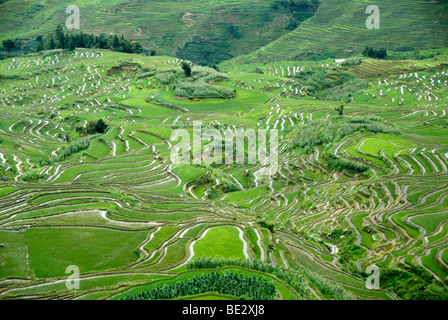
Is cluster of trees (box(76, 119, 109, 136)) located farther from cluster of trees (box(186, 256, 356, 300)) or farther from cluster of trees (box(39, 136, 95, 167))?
cluster of trees (box(186, 256, 356, 300))

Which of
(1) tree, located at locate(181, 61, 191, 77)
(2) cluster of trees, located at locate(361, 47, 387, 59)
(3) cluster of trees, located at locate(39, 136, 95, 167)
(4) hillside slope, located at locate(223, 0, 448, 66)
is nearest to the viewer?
(3) cluster of trees, located at locate(39, 136, 95, 167)

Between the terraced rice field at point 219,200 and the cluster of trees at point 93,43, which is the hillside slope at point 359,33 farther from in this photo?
the terraced rice field at point 219,200

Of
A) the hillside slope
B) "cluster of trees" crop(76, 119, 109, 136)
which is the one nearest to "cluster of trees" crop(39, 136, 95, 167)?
"cluster of trees" crop(76, 119, 109, 136)

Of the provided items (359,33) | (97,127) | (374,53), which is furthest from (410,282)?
(359,33)

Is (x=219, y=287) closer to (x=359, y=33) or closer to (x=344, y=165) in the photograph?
(x=344, y=165)

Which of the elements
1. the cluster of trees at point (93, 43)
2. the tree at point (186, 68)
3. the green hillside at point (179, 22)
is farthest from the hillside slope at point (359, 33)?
the tree at point (186, 68)

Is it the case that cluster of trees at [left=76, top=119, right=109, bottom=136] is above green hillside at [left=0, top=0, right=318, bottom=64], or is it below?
below

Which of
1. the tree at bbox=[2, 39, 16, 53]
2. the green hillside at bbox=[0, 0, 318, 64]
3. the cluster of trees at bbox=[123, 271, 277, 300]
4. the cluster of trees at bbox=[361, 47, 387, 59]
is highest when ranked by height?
the green hillside at bbox=[0, 0, 318, 64]
